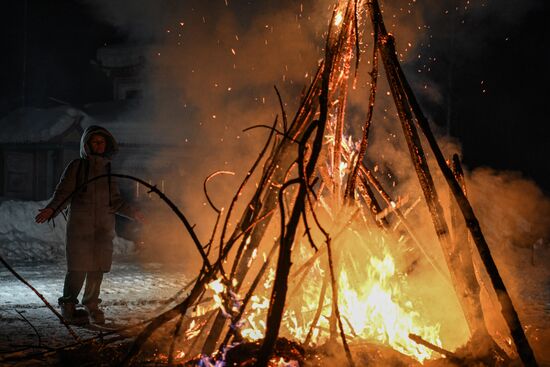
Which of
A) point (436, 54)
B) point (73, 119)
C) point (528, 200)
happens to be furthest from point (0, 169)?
point (528, 200)

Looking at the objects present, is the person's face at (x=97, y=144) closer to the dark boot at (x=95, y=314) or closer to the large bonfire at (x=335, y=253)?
the dark boot at (x=95, y=314)

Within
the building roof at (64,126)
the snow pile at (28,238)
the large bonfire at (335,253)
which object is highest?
the building roof at (64,126)

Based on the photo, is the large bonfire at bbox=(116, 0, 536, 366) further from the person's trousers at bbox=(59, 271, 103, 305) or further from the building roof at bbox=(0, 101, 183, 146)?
the building roof at bbox=(0, 101, 183, 146)

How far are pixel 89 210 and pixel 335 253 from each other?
3.07 metres

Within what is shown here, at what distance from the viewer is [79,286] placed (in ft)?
17.9

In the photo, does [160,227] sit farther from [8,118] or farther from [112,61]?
[112,61]

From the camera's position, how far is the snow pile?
480 inches

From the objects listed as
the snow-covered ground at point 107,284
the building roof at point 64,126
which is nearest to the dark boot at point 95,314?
the snow-covered ground at point 107,284

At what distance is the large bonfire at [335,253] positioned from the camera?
3074mm

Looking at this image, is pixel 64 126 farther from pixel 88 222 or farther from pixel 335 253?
pixel 335 253

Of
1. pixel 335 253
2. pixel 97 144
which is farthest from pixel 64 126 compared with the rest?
pixel 335 253

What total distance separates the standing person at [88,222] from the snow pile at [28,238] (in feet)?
23.4

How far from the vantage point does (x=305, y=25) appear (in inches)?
472

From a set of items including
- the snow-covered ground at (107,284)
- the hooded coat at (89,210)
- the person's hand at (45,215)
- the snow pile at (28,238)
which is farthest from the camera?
the snow pile at (28,238)
